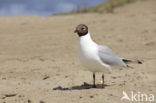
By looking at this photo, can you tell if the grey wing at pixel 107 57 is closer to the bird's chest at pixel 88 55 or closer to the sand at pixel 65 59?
the bird's chest at pixel 88 55

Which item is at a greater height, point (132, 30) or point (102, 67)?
point (132, 30)

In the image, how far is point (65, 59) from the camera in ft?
27.9

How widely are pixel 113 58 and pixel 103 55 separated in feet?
0.79

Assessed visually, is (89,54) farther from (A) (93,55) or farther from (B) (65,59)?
(B) (65,59)

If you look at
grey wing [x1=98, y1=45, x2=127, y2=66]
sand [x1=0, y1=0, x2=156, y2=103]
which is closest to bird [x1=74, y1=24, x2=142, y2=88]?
grey wing [x1=98, y1=45, x2=127, y2=66]

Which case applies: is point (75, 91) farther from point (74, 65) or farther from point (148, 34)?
point (148, 34)

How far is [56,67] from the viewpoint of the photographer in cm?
744

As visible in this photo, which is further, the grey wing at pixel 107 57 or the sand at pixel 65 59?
the grey wing at pixel 107 57

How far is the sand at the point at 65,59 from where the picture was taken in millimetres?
4789

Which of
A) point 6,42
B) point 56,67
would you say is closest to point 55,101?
point 56,67

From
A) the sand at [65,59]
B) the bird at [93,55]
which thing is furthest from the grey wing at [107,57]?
the sand at [65,59]

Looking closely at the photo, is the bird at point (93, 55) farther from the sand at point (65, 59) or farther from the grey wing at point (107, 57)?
the sand at point (65, 59)

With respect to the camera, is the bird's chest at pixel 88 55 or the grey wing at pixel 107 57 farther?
the grey wing at pixel 107 57

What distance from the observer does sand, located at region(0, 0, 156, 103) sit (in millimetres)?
4789
